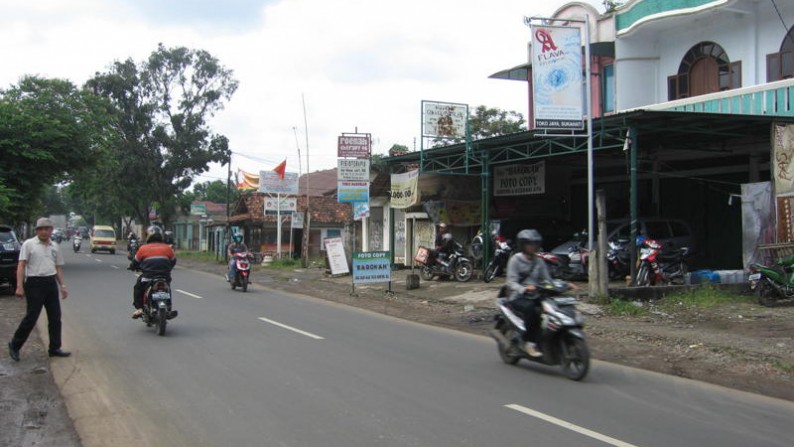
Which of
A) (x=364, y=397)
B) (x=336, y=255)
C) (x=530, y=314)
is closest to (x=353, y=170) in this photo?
(x=336, y=255)

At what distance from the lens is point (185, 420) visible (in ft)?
18.4

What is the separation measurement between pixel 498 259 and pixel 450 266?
1.66m

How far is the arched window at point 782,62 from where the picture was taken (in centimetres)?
1793

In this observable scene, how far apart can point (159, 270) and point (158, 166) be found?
38.0 m

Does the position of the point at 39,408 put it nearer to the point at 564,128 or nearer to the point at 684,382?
the point at 684,382

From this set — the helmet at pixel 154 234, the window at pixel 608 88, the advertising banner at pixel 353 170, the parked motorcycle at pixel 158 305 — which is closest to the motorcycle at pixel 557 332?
the parked motorcycle at pixel 158 305

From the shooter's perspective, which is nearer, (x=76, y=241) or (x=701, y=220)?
(x=701, y=220)

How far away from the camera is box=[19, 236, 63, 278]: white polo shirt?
8.02 m

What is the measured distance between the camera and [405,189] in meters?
22.4

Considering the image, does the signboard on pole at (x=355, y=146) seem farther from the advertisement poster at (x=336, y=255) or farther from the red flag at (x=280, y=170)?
the red flag at (x=280, y=170)

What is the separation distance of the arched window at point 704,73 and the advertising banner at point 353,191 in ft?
35.6

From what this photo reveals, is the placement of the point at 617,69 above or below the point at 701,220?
above

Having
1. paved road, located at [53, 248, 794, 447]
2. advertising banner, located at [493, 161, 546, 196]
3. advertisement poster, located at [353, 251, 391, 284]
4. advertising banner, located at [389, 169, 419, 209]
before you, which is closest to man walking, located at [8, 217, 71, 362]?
paved road, located at [53, 248, 794, 447]

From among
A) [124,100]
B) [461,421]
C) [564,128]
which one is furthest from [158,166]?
[461,421]
